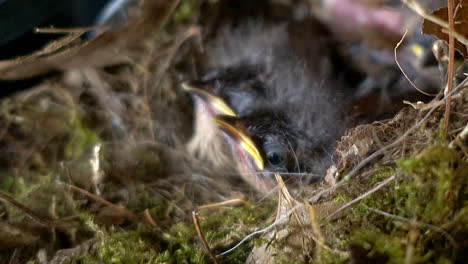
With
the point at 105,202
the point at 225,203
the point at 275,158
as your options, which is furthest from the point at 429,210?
the point at 105,202

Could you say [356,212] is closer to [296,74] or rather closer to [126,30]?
[296,74]

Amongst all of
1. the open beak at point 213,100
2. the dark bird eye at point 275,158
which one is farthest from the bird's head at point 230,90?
the dark bird eye at point 275,158

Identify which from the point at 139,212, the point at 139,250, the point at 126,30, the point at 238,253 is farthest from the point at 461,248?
the point at 126,30

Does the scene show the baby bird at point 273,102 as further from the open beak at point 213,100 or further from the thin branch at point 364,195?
the thin branch at point 364,195

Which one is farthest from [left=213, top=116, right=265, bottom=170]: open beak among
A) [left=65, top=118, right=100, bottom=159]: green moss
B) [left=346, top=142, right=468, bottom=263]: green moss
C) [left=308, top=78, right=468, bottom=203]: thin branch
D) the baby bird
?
[left=65, top=118, right=100, bottom=159]: green moss

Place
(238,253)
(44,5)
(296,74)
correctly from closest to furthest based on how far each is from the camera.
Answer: (238,253) < (296,74) < (44,5)

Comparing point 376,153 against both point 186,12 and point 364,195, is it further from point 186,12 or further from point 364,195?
point 186,12
